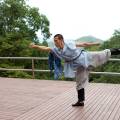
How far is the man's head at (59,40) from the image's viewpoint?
296 inches

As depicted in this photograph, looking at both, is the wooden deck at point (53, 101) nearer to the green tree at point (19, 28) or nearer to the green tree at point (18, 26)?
the green tree at point (19, 28)

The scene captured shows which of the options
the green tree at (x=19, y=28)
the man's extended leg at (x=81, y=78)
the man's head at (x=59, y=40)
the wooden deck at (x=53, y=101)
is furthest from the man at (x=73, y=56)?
the green tree at (x=19, y=28)

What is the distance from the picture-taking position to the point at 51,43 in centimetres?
780

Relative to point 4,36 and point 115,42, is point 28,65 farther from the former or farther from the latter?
point 115,42

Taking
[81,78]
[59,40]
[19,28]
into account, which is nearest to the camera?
[59,40]

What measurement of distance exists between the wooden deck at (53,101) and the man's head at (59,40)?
1.31 meters

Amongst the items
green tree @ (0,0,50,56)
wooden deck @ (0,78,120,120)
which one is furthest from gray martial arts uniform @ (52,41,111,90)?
green tree @ (0,0,50,56)

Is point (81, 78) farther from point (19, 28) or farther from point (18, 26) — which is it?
point (19, 28)

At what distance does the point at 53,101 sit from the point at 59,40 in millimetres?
1830

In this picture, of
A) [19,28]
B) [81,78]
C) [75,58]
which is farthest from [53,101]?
[19,28]

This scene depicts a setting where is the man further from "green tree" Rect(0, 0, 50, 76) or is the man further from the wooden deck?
"green tree" Rect(0, 0, 50, 76)

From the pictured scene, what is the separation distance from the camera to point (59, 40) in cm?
757

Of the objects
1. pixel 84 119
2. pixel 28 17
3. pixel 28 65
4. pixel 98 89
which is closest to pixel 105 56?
pixel 84 119

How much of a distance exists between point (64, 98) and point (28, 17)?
2390cm
